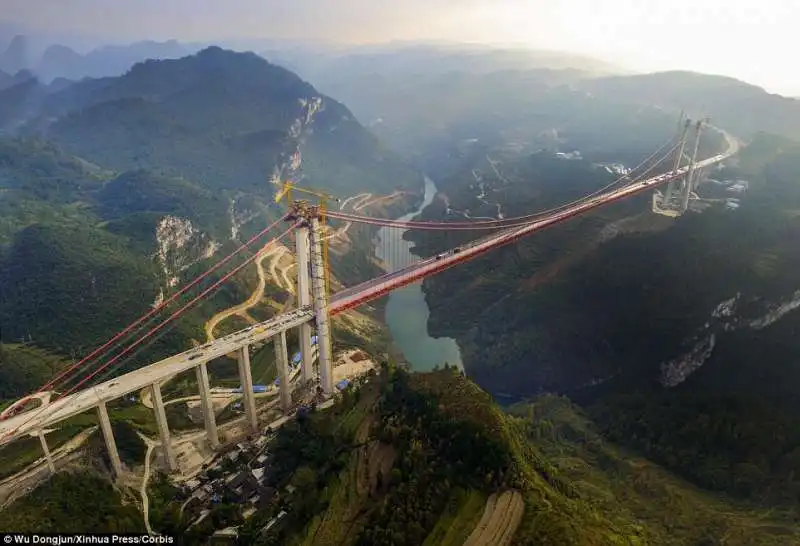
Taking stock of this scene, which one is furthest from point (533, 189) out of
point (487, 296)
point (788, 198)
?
point (788, 198)

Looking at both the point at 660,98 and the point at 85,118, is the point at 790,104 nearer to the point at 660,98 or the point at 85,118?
the point at 660,98

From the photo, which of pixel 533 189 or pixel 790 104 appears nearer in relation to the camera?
pixel 533 189

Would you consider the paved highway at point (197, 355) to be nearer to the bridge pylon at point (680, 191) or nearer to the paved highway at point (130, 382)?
the paved highway at point (130, 382)

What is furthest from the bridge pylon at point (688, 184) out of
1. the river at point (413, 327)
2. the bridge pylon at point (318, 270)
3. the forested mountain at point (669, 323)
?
the bridge pylon at point (318, 270)

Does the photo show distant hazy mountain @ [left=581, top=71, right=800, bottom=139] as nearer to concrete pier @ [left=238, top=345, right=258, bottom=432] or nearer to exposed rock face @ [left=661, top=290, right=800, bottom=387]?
exposed rock face @ [left=661, top=290, right=800, bottom=387]

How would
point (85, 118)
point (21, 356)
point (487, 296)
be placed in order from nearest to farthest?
point (21, 356) < point (487, 296) < point (85, 118)

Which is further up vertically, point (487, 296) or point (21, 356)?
point (21, 356)

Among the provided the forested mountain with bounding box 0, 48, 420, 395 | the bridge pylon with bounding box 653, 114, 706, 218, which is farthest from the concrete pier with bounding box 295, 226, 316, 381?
the bridge pylon with bounding box 653, 114, 706, 218

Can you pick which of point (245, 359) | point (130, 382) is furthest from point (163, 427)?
point (245, 359)
